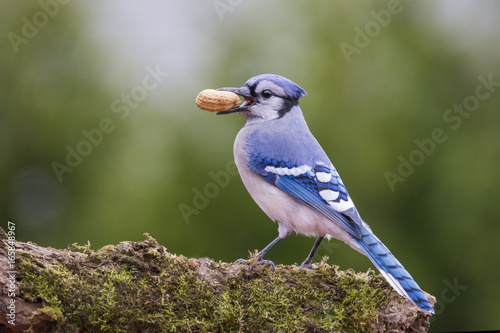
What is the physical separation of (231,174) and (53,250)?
2.10 metres

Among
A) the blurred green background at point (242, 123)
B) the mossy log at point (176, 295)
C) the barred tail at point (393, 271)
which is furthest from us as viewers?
the blurred green background at point (242, 123)

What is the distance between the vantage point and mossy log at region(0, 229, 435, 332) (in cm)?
195

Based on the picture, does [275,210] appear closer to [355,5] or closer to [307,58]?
[307,58]

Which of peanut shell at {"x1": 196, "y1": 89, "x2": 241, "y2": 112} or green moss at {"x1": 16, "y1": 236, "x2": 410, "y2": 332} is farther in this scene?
peanut shell at {"x1": 196, "y1": 89, "x2": 241, "y2": 112}

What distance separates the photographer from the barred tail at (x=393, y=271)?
206cm

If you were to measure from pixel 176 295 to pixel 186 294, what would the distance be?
37 mm

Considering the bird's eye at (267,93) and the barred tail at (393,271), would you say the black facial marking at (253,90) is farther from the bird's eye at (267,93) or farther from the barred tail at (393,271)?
the barred tail at (393,271)

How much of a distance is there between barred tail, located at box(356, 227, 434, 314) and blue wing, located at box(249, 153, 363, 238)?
0.18ft

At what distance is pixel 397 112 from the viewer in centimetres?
448

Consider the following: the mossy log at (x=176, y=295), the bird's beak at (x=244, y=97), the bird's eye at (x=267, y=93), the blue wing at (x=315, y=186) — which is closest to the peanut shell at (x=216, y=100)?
the bird's beak at (x=244, y=97)

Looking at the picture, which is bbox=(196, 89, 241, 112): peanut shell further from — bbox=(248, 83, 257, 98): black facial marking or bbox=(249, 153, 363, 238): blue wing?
bbox=(249, 153, 363, 238): blue wing

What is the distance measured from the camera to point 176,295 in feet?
6.78

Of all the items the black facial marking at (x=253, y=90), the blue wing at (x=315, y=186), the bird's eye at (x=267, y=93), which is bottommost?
the blue wing at (x=315, y=186)

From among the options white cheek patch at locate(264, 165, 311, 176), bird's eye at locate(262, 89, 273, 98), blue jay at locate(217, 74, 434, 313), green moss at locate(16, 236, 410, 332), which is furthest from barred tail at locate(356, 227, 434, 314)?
bird's eye at locate(262, 89, 273, 98)
